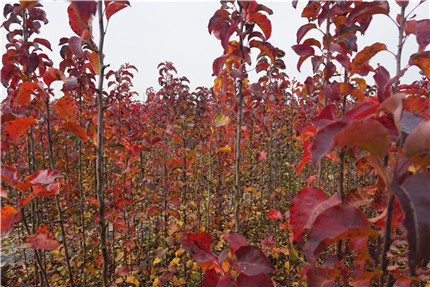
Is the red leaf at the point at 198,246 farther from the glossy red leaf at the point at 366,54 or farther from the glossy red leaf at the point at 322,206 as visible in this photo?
the glossy red leaf at the point at 366,54

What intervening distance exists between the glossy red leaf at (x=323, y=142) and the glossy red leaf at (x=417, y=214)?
0.52ft

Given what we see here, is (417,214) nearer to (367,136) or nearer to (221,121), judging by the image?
(367,136)

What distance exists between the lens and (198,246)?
918 mm

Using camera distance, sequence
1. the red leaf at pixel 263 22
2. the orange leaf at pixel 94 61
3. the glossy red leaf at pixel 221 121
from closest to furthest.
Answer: the orange leaf at pixel 94 61
the red leaf at pixel 263 22
the glossy red leaf at pixel 221 121

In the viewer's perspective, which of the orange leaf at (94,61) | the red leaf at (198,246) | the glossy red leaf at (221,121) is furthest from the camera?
the glossy red leaf at (221,121)

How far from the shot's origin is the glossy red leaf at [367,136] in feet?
1.79

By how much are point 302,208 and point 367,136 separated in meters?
0.30

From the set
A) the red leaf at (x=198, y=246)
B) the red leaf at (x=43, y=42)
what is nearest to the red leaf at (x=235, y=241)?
the red leaf at (x=198, y=246)

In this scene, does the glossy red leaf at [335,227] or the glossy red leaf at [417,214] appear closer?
the glossy red leaf at [417,214]

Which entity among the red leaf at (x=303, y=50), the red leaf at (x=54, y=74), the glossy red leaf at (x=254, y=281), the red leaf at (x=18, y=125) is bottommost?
the glossy red leaf at (x=254, y=281)

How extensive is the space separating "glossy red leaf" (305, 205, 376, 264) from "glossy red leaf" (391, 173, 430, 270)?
139 mm

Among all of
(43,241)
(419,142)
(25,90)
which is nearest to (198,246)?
(419,142)

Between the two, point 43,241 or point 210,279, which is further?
point 43,241

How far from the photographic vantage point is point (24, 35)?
214cm
